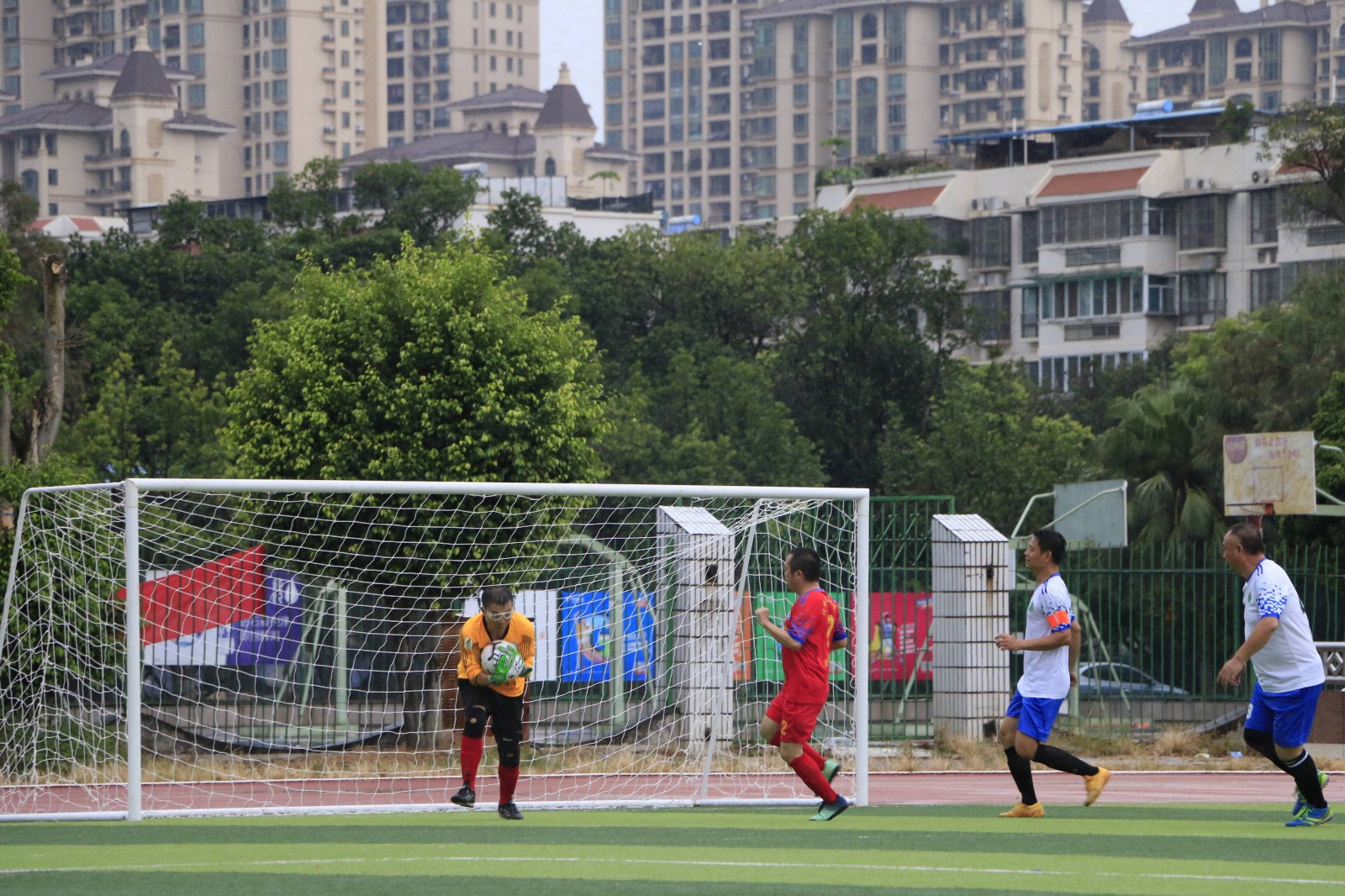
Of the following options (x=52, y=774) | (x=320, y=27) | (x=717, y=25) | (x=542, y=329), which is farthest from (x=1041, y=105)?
(x=52, y=774)

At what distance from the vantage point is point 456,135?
170m

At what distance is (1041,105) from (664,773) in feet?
491

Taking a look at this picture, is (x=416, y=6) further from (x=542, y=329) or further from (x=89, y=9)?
(x=542, y=329)

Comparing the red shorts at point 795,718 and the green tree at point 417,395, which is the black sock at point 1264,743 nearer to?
the red shorts at point 795,718

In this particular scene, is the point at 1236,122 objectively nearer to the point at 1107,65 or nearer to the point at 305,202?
the point at 305,202

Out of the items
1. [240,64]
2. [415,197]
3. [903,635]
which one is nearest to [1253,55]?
[240,64]

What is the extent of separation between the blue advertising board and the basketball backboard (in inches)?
365

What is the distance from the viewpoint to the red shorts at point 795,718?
11383 mm

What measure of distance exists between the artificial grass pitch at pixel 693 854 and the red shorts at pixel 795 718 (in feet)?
1.75

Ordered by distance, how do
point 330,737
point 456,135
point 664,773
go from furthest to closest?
1. point 456,135
2. point 330,737
3. point 664,773

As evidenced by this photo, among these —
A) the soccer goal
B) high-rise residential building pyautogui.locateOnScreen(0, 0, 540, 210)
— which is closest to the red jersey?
the soccer goal

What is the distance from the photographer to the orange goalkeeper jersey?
1153 centimetres

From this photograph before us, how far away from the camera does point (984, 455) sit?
57219 millimetres

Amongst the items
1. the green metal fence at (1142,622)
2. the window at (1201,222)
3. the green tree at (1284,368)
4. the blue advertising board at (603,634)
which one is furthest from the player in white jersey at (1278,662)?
the window at (1201,222)
